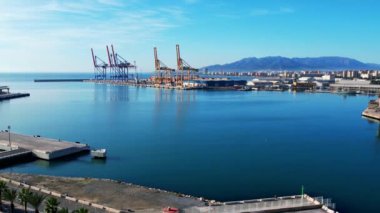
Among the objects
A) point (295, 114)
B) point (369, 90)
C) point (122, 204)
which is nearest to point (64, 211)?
point (122, 204)

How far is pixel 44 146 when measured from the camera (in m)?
19.3

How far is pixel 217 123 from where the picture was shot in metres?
30.3

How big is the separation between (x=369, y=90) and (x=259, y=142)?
5202 cm

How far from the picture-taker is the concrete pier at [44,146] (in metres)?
18.0

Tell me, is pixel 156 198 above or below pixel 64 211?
below

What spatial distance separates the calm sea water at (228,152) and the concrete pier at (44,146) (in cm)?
55

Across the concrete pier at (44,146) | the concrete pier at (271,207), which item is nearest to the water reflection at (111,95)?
the concrete pier at (44,146)

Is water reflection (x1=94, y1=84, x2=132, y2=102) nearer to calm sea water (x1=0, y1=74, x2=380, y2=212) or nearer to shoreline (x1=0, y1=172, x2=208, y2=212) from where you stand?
calm sea water (x1=0, y1=74, x2=380, y2=212)

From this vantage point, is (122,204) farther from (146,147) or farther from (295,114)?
(295,114)

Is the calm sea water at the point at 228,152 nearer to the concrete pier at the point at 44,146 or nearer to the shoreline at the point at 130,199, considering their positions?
the concrete pier at the point at 44,146

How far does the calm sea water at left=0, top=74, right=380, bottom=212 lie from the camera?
→ 14.2 metres

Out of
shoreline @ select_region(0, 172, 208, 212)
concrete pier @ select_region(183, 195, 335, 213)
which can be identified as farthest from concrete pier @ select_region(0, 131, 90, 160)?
concrete pier @ select_region(183, 195, 335, 213)

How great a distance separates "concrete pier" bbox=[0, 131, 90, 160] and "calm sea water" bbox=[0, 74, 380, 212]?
551 millimetres

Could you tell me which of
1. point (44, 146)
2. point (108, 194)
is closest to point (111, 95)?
point (44, 146)
